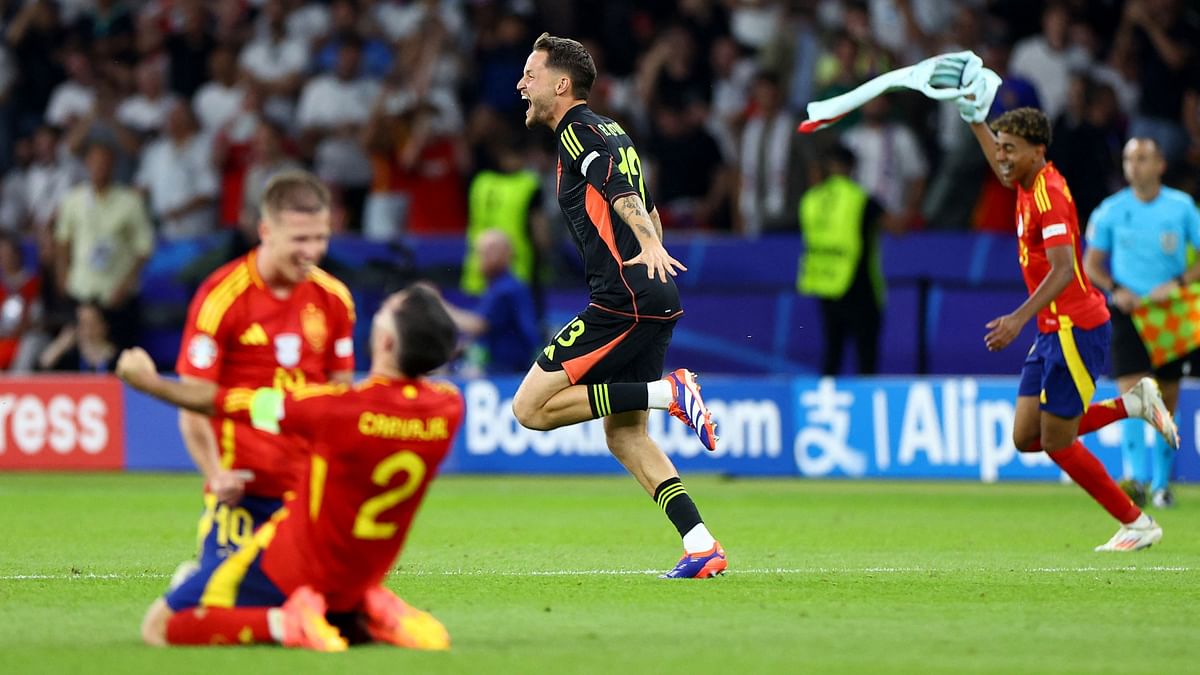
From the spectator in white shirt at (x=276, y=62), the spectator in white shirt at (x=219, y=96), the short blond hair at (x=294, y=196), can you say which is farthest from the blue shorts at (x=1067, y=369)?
the spectator in white shirt at (x=219, y=96)

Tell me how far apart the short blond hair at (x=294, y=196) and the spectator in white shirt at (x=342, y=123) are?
12.9 m

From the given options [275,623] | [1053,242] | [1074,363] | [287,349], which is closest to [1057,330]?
[1074,363]

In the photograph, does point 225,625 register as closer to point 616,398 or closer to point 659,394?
Result: point 616,398

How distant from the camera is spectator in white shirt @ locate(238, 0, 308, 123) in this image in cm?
2022

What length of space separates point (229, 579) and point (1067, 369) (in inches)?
213

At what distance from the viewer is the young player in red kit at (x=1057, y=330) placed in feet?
33.2

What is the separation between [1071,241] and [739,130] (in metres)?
8.74

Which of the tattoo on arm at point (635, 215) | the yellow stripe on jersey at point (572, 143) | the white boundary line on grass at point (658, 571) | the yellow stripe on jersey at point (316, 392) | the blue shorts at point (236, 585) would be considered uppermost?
the yellow stripe on jersey at point (572, 143)

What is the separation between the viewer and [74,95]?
2120 centimetres

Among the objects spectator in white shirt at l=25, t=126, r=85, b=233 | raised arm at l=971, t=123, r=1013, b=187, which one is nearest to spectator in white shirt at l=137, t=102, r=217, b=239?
spectator in white shirt at l=25, t=126, r=85, b=233

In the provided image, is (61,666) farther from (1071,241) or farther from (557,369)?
(1071,241)

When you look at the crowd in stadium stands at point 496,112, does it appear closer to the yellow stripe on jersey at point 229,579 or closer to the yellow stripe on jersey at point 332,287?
the yellow stripe on jersey at point 332,287

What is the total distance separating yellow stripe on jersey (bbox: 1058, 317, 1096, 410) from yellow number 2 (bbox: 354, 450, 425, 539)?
5.01 m

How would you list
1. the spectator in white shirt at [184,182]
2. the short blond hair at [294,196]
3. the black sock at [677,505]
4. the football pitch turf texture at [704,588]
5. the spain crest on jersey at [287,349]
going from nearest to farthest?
the football pitch turf texture at [704,588] < the short blond hair at [294,196] < the spain crest on jersey at [287,349] < the black sock at [677,505] < the spectator in white shirt at [184,182]
